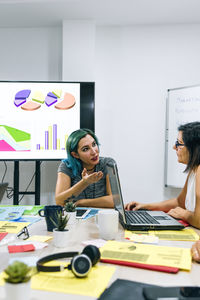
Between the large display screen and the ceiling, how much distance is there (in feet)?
2.48

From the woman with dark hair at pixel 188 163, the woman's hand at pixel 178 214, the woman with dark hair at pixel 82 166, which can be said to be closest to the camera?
the woman's hand at pixel 178 214

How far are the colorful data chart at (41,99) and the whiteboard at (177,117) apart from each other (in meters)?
1.14

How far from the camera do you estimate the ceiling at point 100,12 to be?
3066 mm

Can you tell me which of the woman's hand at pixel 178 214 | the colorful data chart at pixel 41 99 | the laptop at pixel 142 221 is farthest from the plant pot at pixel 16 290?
the colorful data chart at pixel 41 99

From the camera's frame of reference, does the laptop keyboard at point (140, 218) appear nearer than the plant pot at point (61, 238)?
No

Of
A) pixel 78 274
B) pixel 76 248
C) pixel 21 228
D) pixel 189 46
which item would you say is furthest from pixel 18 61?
pixel 78 274

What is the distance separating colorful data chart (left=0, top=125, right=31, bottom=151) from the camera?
10.7 ft

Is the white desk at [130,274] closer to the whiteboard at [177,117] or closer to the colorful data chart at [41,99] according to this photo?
the colorful data chart at [41,99]

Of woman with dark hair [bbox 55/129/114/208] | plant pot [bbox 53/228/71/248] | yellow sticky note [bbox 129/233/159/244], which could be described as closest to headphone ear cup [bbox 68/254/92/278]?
plant pot [bbox 53/228/71/248]

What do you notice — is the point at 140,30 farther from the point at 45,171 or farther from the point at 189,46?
the point at 45,171

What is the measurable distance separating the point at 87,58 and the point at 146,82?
752 millimetres

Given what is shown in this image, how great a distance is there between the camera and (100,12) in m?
3.29

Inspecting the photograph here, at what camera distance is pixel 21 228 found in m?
1.38

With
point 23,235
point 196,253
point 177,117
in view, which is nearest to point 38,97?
point 177,117
